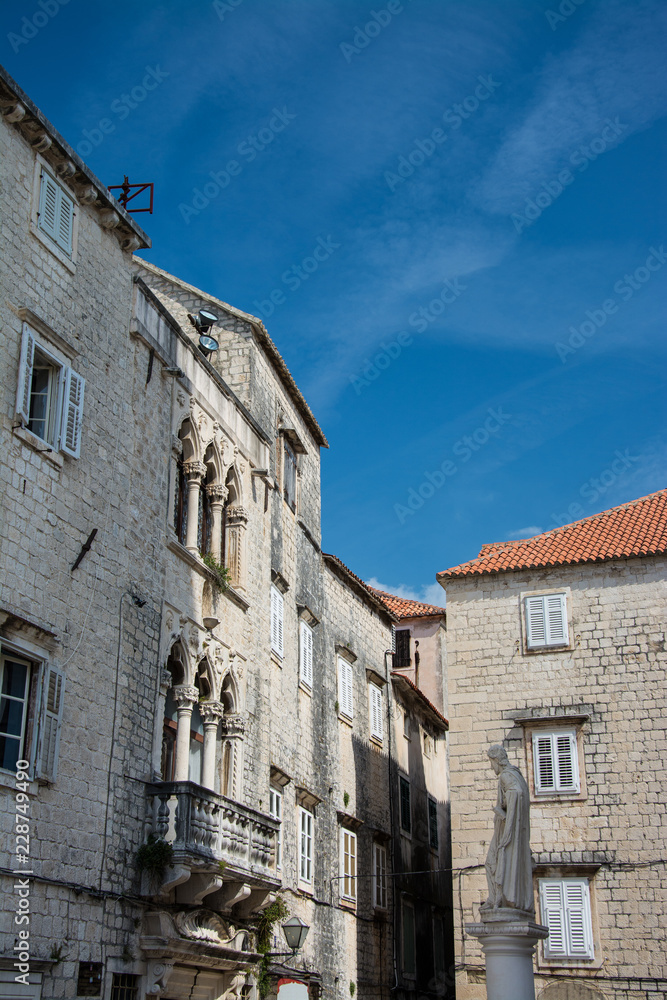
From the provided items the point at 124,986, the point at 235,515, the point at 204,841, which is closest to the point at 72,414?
the point at 204,841

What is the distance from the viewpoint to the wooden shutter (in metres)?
26.6

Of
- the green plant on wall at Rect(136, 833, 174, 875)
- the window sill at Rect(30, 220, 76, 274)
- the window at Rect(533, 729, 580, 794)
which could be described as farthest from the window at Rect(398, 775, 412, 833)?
the window sill at Rect(30, 220, 76, 274)

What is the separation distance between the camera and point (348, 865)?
1081 inches

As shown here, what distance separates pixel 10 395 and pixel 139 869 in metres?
7.10

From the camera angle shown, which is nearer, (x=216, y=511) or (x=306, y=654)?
(x=216, y=511)

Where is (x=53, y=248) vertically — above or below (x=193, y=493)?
above

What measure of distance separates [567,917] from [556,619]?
22.1 ft

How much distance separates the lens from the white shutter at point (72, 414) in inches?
602

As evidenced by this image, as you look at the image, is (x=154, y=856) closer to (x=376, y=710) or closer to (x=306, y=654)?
(x=306, y=654)

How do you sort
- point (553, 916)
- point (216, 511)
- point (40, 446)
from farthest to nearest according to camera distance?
point (553, 916)
point (216, 511)
point (40, 446)

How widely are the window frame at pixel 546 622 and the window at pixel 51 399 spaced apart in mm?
14452

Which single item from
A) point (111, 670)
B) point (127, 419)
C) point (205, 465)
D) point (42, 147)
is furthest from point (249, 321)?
point (111, 670)

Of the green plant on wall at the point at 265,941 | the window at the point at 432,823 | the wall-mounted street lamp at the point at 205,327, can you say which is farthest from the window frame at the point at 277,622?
the window at the point at 432,823

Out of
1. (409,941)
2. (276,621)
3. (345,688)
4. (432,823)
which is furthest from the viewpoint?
(432,823)
